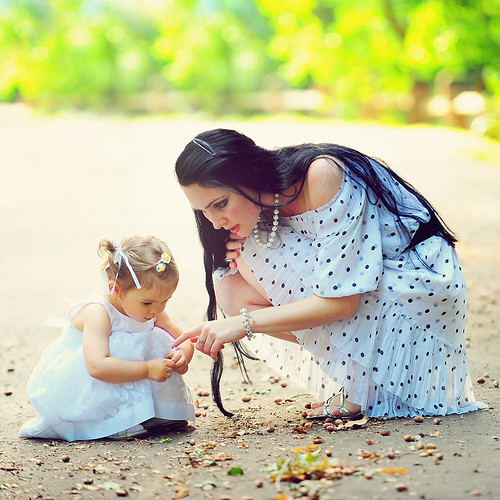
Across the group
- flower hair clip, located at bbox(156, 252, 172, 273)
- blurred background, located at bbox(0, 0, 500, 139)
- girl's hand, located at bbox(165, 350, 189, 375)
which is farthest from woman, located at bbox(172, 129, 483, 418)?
blurred background, located at bbox(0, 0, 500, 139)

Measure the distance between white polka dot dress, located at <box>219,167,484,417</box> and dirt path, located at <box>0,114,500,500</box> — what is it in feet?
0.41

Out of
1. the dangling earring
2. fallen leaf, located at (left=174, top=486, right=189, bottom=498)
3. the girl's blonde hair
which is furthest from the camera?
the dangling earring

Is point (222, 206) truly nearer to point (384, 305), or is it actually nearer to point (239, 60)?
point (384, 305)

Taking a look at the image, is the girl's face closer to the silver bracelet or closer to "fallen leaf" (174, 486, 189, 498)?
the silver bracelet

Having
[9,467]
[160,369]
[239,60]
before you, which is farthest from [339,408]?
[239,60]

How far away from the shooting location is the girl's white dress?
3.01 meters

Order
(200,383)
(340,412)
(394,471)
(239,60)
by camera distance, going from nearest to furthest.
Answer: (394,471)
(340,412)
(200,383)
(239,60)

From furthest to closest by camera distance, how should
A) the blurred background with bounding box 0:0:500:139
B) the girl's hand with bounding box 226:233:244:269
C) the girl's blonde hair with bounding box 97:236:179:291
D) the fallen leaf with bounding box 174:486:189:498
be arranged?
the blurred background with bounding box 0:0:500:139, the girl's hand with bounding box 226:233:244:269, the girl's blonde hair with bounding box 97:236:179:291, the fallen leaf with bounding box 174:486:189:498

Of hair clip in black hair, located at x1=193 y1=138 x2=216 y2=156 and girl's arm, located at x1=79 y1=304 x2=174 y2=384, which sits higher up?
hair clip in black hair, located at x1=193 y1=138 x2=216 y2=156

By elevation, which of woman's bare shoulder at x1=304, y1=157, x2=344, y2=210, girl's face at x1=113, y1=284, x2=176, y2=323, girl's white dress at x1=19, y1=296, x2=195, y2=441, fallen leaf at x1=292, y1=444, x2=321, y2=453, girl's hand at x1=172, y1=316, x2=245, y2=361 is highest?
woman's bare shoulder at x1=304, y1=157, x2=344, y2=210

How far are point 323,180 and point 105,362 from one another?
104 centimetres

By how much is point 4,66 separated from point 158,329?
23.4m

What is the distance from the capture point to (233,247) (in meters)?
3.23

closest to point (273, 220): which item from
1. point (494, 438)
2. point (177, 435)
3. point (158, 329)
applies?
point (158, 329)
